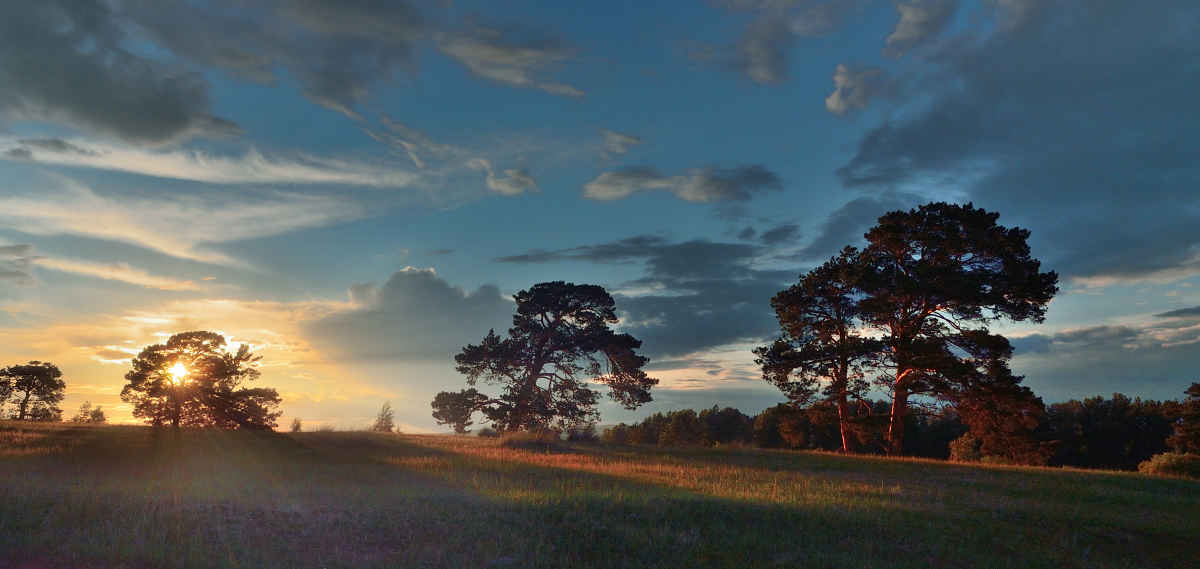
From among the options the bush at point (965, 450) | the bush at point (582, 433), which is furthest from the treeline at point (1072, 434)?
the bush at point (582, 433)

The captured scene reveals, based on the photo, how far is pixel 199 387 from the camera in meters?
30.8

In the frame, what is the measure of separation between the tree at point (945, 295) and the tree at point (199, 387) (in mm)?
30240

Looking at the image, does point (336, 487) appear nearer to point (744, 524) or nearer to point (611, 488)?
point (611, 488)

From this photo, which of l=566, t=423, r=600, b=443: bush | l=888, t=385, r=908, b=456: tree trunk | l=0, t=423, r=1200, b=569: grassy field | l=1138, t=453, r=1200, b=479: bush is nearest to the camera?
l=0, t=423, r=1200, b=569: grassy field

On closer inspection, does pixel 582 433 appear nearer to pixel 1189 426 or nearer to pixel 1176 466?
pixel 1176 466

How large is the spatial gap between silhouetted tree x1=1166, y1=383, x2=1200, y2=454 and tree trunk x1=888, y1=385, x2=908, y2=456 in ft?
57.0

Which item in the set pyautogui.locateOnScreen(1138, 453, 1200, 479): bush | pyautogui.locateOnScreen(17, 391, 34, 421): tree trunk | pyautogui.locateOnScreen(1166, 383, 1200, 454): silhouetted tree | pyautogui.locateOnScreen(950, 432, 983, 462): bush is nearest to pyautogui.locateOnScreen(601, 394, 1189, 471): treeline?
pyautogui.locateOnScreen(950, 432, 983, 462): bush

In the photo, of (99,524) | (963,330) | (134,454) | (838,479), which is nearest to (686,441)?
(963,330)

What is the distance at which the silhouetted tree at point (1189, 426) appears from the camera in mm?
37375

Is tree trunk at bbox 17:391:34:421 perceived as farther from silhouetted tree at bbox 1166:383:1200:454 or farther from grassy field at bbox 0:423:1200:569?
silhouetted tree at bbox 1166:383:1200:454

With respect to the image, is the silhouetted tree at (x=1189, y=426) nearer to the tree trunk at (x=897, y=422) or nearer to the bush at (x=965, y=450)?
the bush at (x=965, y=450)

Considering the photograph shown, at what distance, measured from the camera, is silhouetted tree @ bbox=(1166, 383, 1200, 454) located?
3738cm

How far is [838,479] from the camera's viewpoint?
20.6 meters

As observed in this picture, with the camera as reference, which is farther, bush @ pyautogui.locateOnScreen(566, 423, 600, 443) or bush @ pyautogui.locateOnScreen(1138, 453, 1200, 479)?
bush @ pyautogui.locateOnScreen(566, 423, 600, 443)
